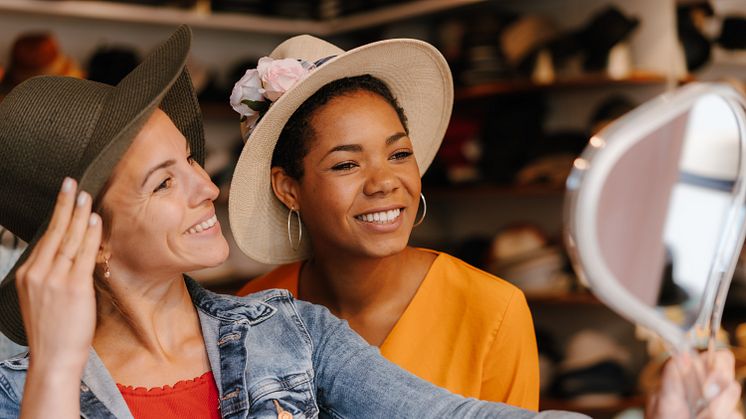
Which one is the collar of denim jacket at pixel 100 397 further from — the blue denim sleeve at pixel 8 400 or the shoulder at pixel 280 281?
the shoulder at pixel 280 281

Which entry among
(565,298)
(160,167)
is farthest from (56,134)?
(565,298)

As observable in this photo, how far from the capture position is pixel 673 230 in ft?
2.74

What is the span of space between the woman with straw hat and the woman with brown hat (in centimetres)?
34

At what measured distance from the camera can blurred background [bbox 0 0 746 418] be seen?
3502 mm

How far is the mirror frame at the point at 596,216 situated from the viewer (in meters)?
0.78

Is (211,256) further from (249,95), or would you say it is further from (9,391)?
(249,95)

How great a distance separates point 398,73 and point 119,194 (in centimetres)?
78

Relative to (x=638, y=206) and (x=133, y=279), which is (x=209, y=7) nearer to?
(x=133, y=279)

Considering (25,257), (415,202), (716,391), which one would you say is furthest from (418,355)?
(716,391)

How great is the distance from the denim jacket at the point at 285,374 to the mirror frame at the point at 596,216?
13.3 inches

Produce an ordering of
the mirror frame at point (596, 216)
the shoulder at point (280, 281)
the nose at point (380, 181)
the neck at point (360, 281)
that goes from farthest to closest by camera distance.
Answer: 1. the shoulder at point (280, 281)
2. the neck at point (360, 281)
3. the nose at point (380, 181)
4. the mirror frame at point (596, 216)

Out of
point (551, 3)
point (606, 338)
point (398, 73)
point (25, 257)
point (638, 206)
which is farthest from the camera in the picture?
point (551, 3)

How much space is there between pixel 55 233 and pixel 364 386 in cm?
49

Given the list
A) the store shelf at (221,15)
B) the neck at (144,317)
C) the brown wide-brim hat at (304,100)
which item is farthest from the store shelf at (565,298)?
the neck at (144,317)
